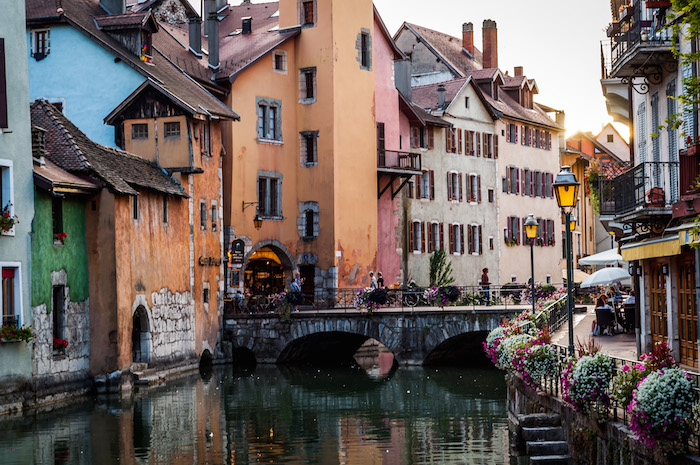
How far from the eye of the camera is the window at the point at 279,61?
166ft

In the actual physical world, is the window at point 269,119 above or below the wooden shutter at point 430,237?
above

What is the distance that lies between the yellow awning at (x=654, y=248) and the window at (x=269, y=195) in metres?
27.1

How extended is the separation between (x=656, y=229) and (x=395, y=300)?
2211 centimetres

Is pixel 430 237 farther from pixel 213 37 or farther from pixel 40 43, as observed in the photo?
pixel 40 43

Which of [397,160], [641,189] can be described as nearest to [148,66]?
[397,160]

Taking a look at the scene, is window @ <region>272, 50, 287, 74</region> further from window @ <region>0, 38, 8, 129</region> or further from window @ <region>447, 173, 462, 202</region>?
window @ <region>0, 38, 8, 129</region>

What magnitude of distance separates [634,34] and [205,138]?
75.0ft

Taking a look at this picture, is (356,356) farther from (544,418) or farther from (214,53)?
(544,418)

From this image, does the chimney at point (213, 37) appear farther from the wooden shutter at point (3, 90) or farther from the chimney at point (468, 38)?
the chimney at point (468, 38)

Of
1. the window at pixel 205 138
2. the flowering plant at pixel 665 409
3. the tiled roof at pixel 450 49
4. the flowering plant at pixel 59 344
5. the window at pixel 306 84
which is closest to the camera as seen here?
the flowering plant at pixel 665 409

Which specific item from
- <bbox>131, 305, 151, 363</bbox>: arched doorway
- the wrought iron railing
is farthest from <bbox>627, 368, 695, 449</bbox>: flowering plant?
<bbox>131, 305, 151, 363</bbox>: arched doorway

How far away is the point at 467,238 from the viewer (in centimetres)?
6359

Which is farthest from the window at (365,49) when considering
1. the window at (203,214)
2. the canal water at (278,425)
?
the canal water at (278,425)

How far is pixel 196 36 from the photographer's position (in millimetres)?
50844
